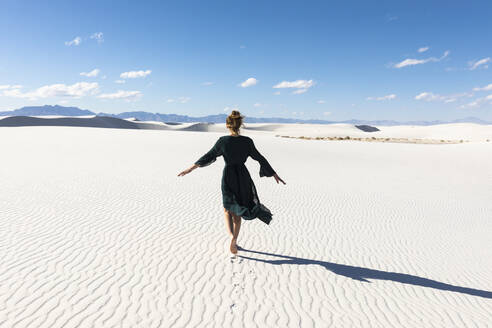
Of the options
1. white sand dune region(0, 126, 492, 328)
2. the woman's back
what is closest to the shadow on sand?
white sand dune region(0, 126, 492, 328)

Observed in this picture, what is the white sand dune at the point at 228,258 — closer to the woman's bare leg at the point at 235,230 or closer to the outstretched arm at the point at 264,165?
the woman's bare leg at the point at 235,230

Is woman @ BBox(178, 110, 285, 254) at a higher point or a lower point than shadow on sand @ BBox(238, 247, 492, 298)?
higher

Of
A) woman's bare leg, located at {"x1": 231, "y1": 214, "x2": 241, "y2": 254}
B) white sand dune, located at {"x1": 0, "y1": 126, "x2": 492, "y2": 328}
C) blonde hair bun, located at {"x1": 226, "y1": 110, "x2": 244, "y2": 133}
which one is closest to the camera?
white sand dune, located at {"x1": 0, "y1": 126, "x2": 492, "y2": 328}

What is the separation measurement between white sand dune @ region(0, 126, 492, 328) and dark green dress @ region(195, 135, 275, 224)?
0.81 meters

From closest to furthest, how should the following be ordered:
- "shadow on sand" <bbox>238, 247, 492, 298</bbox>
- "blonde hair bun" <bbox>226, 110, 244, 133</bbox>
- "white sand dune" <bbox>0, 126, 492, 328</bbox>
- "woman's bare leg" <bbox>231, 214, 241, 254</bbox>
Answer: "white sand dune" <bbox>0, 126, 492, 328</bbox> < "blonde hair bun" <bbox>226, 110, 244, 133</bbox> < "shadow on sand" <bbox>238, 247, 492, 298</bbox> < "woman's bare leg" <bbox>231, 214, 241, 254</bbox>

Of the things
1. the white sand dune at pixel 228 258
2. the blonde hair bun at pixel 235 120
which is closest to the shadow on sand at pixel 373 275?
the white sand dune at pixel 228 258

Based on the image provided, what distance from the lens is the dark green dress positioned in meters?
4.17

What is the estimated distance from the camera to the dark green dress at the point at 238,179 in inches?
164

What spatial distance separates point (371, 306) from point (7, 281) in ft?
13.5

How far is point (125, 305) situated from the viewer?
3295 mm

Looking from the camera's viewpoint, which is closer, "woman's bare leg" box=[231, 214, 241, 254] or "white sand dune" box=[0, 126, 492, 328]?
"white sand dune" box=[0, 126, 492, 328]

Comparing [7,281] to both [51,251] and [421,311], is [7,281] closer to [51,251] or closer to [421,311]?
[51,251]

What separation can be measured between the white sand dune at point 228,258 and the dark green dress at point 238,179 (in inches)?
31.9

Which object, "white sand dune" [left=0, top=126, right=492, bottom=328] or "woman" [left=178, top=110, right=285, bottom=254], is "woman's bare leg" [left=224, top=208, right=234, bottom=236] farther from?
"white sand dune" [left=0, top=126, right=492, bottom=328]
